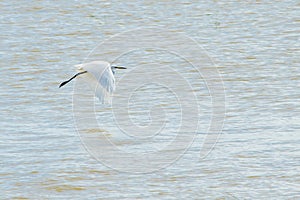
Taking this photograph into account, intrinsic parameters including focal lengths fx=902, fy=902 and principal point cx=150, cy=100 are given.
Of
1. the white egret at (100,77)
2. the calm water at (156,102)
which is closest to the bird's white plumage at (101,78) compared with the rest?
the white egret at (100,77)

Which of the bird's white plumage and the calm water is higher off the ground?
the bird's white plumage

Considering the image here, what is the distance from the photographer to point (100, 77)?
226 inches

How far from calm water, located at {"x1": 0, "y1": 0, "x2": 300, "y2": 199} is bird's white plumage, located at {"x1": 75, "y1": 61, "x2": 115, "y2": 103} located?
58 centimetres

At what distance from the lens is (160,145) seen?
6625 mm

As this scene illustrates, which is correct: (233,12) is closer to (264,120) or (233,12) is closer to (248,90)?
(248,90)

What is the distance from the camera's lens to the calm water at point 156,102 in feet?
19.4

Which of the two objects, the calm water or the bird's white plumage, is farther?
the calm water

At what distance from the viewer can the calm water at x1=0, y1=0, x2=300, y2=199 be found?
19.4 feet

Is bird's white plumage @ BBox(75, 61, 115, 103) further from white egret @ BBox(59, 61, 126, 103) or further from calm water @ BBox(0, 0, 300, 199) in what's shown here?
calm water @ BBox(0, 0, 300, 199)

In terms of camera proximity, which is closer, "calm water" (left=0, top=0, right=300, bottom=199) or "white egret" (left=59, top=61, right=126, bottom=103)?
"white egret" (left=59, top=61, right=126, bottom=103)

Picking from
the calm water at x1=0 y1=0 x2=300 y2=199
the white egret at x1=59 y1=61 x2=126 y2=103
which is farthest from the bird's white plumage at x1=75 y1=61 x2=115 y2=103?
the calm water at x1=0 y1=0 x2=300 y2=199

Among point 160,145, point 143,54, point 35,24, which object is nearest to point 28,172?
point 160,145

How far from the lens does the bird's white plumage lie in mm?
5688

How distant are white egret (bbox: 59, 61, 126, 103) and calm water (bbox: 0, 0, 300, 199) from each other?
59 cm
